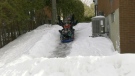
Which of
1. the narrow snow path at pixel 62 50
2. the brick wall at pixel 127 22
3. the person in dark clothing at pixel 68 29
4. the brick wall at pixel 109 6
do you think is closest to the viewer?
the brick wall at pixel 127 22

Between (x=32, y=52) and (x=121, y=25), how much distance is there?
4.23 metres

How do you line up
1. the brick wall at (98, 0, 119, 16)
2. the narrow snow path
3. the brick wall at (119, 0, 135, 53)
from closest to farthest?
the brick wall at (119, 0, 135, 53) < the brick wall at (98, 0, 119, 16) < the narrow snow path

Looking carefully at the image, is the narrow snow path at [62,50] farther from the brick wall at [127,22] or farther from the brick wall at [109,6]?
the brick wall at [127,22]

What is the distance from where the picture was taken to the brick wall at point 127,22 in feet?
35.8

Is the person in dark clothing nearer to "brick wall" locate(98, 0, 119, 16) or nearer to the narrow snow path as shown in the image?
the narrow snow path

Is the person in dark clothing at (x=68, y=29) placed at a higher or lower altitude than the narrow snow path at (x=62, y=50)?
higher

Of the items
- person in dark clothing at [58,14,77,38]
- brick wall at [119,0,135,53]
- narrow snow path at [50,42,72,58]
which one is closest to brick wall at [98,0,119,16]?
brick wall at [119,0,135,53]

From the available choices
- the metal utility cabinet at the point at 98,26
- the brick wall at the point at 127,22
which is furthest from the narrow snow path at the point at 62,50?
the brick wall at the point at 127,22

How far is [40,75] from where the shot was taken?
272 inches

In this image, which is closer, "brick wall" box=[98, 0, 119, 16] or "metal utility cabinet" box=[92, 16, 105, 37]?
"brick wall" box=[98, 0, 119, 16]

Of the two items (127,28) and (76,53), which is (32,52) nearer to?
(76,53)

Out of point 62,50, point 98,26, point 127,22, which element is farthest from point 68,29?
point 127,22

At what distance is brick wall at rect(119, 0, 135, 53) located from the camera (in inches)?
429

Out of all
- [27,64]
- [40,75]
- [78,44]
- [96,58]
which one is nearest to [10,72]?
[27,64]
